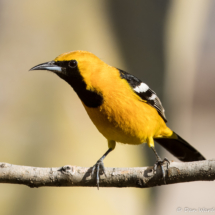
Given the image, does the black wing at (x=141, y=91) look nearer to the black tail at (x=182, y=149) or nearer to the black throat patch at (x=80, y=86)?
the black throat patch at (x=80, y=86)

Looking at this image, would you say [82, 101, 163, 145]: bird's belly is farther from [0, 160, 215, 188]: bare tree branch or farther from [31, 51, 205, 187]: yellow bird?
[0, 160, 215, 188]: bare tree branch

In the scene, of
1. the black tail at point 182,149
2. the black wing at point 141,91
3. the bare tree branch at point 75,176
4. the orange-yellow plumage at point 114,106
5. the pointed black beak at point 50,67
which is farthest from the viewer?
the black tail at point 182,149

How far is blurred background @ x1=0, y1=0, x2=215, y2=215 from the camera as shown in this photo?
490 centimetres

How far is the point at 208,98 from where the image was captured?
641 centimetres

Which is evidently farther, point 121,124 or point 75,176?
point 121,124

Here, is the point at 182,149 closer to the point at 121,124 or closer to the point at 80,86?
the point at 121,124

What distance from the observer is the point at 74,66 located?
8.47 ft

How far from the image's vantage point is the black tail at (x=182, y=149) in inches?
146

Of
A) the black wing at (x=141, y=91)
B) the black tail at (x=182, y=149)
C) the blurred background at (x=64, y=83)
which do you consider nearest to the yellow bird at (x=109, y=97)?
the black wing at (x=141, y=91)

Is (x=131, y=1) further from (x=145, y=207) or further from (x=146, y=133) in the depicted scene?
(x=145, y=207)

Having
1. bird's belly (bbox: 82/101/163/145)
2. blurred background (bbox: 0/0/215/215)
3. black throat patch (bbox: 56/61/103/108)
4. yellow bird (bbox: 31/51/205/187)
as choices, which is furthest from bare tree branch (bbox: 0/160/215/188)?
blurred background (bbox: 0/0/215/215)

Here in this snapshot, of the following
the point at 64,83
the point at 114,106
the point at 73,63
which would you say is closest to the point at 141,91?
the point at 114,106

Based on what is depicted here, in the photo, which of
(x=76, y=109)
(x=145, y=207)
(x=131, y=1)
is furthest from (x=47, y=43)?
(x=145, y=207)

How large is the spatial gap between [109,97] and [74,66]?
1.42 feet
